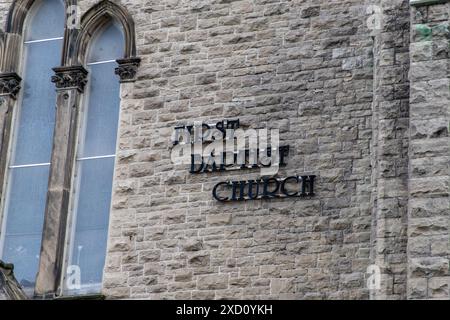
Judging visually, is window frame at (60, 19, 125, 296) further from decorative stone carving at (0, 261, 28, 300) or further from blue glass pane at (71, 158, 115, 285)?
decorative stone carving at (0, 261, 28, 300)

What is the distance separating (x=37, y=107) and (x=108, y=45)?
4.65 feet

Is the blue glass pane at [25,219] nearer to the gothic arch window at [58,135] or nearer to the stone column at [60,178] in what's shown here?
the gothic arch window at [58,135]

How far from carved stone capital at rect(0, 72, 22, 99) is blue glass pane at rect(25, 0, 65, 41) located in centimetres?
81

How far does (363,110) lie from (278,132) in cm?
120

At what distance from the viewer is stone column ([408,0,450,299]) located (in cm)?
1360

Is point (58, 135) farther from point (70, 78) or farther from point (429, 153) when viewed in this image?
point (429, 153)

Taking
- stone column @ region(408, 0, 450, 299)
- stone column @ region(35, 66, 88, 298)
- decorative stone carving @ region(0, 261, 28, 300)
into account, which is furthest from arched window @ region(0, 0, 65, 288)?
stone column @ region(408, 0, 450, 299)

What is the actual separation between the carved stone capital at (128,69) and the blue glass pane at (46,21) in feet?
4.56

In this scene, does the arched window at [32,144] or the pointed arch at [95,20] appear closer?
the arched window at [32,144]

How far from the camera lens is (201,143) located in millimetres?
17672

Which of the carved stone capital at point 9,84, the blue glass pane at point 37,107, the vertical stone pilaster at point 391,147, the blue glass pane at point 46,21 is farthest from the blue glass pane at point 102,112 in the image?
the vertical stone pilaster at point 391,147

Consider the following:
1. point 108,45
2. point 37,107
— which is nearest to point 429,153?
point 108,45

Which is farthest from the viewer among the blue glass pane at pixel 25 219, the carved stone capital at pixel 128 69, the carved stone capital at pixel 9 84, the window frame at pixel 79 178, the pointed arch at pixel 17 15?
the pointed arch at pixel 17 15

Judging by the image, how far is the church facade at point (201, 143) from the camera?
1636 centimetres
